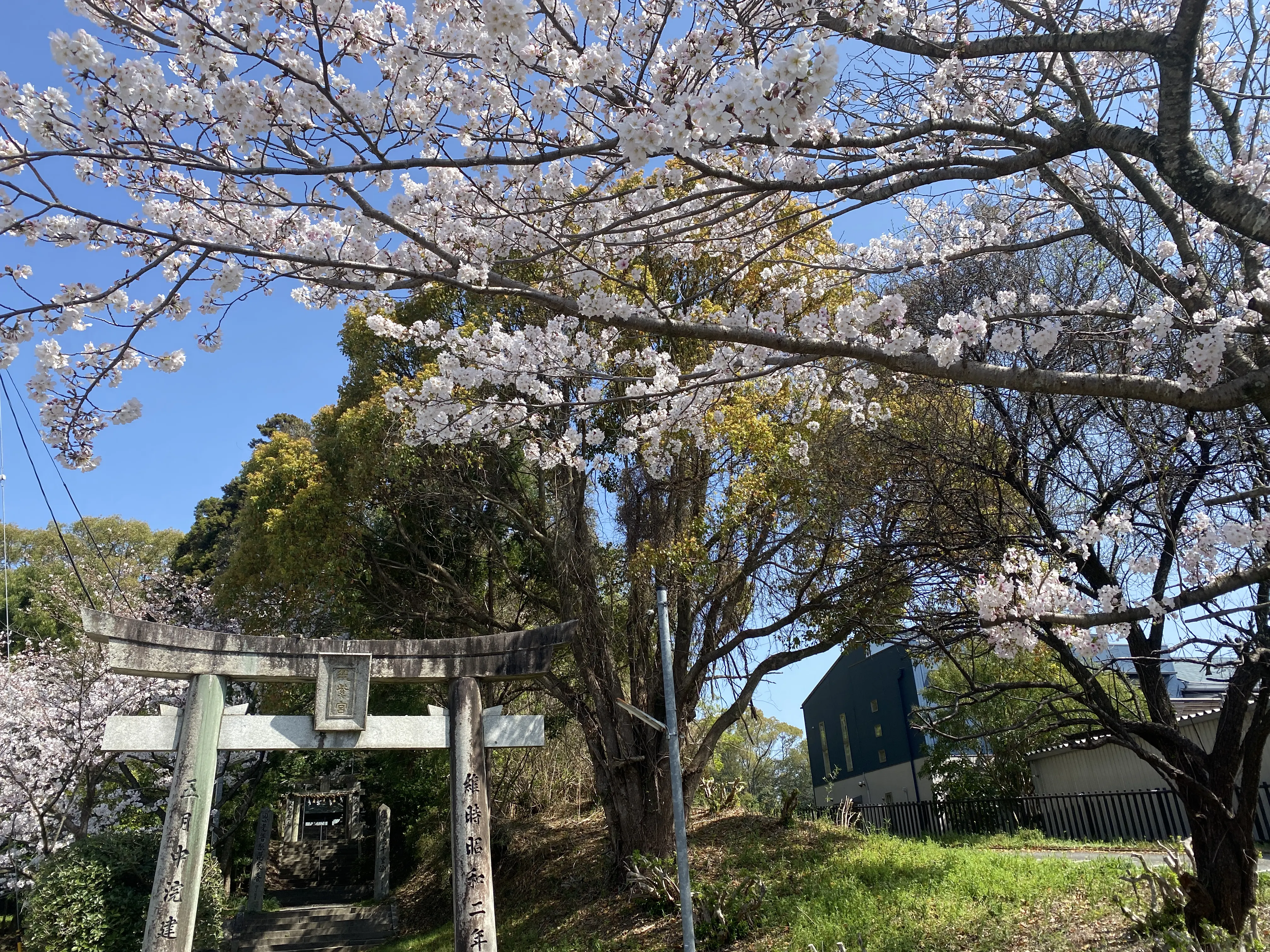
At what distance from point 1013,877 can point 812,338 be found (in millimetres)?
6666

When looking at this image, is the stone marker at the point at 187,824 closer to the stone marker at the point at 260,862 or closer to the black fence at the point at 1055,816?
the black fence at the point at 1055,816

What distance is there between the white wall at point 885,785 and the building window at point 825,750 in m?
0.55

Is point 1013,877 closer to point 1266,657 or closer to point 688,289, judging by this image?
point 1266,657

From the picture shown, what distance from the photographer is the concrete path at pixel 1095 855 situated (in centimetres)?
812

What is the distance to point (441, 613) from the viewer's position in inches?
489

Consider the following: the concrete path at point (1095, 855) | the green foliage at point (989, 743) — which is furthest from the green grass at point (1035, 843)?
the green foliage at point (989, 743)

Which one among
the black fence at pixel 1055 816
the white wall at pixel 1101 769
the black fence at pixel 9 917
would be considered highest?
the white wall at pixel 1101 769

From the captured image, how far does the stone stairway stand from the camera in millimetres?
14336

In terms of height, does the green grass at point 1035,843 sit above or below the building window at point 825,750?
below

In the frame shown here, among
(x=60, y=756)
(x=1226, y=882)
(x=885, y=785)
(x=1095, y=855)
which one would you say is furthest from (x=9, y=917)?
(x=1226, y=882)

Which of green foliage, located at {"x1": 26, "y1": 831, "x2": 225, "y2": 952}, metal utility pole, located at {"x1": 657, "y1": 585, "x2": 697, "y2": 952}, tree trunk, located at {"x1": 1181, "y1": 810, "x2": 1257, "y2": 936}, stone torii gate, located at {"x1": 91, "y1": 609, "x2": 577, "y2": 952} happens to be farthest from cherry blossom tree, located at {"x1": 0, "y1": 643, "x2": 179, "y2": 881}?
tree trunk, located at {"x1": 1181, "y1": 810, "x2": 1257, "y2": 936}

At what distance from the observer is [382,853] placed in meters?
17.2

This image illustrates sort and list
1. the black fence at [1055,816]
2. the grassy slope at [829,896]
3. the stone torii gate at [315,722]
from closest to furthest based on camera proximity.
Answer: the grassy slope at [829,896]
the stone torii gate at [315,722]
the black fence at [1055,816]

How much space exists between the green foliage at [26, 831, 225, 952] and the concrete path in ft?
34.2
